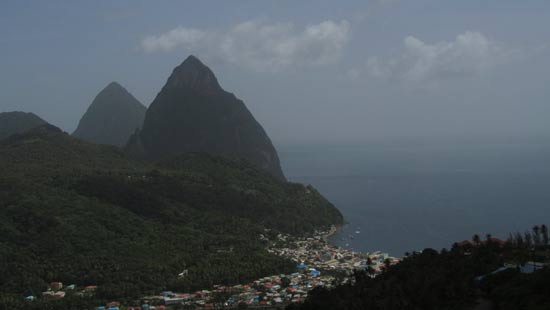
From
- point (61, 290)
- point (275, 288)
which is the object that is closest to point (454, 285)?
point (275, 288)

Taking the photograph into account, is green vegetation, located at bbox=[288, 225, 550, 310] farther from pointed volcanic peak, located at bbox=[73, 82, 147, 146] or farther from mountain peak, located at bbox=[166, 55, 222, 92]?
pointed volcanic peak, located at bbox=[73, 82, 147, 146]

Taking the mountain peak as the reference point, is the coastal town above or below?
below

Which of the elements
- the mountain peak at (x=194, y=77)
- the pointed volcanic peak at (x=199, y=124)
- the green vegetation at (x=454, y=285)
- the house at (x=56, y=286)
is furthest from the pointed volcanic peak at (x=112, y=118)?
the green vegetation at (x=454, y=285)

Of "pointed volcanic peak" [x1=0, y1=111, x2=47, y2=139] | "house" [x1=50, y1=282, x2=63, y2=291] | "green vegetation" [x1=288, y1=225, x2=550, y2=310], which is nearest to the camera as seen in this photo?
"green vegetation" [x1=288, y1=225, x2=550, y2=310]

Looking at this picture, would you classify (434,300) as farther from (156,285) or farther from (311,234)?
(311,234)

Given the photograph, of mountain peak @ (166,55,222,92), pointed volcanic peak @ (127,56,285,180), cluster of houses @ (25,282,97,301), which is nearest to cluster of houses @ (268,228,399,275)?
cluster of houses @ (25,282,97,301)

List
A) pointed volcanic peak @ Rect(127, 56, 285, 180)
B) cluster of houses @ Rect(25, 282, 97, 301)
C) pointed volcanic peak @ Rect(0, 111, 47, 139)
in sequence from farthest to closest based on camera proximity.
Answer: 1. pointed volcanic peak @ Rect(0, 111, 47, 139)
2. pointed volcanic peak @ Rect(127, 56, 285, 180)
3. cluster of houses @ Rect(25, 282, 97, 301)

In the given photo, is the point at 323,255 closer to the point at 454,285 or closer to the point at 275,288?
the point at 275,288
